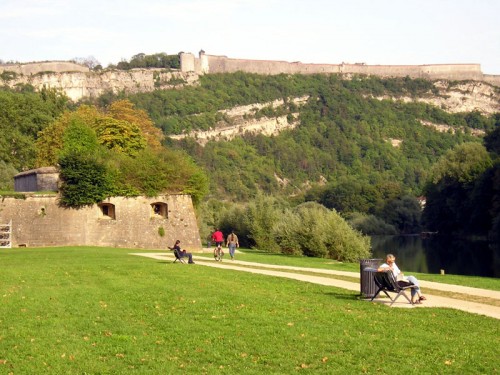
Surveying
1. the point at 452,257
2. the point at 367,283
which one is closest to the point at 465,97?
the point at 452,257

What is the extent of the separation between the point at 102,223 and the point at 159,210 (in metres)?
3.20

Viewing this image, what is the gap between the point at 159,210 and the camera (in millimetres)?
43188

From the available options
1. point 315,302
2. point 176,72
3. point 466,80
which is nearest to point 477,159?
point 315,302

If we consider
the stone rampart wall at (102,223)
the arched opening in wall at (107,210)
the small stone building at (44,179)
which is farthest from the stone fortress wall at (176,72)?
the stone rampart wall at (102,223)

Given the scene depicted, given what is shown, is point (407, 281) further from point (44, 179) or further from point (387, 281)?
point (44, 179)

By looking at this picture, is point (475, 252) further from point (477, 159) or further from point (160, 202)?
point (160, 202)

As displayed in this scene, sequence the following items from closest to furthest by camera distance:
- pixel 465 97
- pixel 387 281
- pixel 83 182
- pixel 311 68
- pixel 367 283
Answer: pixel 387 281 → pixel 367 283 → pixel 83 182 → pixel 311 68 → pixel 465 97

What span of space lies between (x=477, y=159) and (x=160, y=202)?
135ft

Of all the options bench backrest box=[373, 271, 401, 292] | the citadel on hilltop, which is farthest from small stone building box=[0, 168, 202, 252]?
the citadel on hilltop

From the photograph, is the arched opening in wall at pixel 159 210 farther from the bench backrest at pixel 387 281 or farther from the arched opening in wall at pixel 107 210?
the bench backrest at pixel 387 281

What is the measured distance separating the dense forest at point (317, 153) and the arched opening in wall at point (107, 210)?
1.26m

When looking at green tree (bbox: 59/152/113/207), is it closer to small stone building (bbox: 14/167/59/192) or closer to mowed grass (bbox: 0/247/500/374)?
small stone building (bbox: 14/167/59/192)

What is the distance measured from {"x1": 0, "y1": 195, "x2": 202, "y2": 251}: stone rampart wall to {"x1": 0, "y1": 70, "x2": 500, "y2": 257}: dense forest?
138 centimetres

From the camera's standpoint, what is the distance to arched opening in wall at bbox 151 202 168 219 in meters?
42.6
